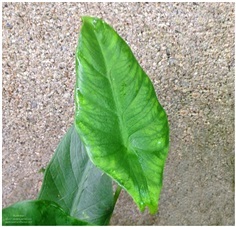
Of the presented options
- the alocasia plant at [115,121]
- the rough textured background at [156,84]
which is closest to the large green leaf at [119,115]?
the alocasia plant at [115,121]

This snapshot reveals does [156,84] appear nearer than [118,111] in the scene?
No

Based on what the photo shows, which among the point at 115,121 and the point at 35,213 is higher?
the point at 115,121

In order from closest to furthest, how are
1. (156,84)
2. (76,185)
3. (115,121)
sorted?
(115,121)
(76,185)
(156,84)

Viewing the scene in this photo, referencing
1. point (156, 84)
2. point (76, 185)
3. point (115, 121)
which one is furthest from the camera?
point (156, 84)

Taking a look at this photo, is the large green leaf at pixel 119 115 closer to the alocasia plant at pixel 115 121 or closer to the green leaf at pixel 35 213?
the alocasia plant at pixel 115 121

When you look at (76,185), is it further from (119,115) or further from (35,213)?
(119,115)

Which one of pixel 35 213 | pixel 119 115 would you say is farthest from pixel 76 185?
pixel 119 115
